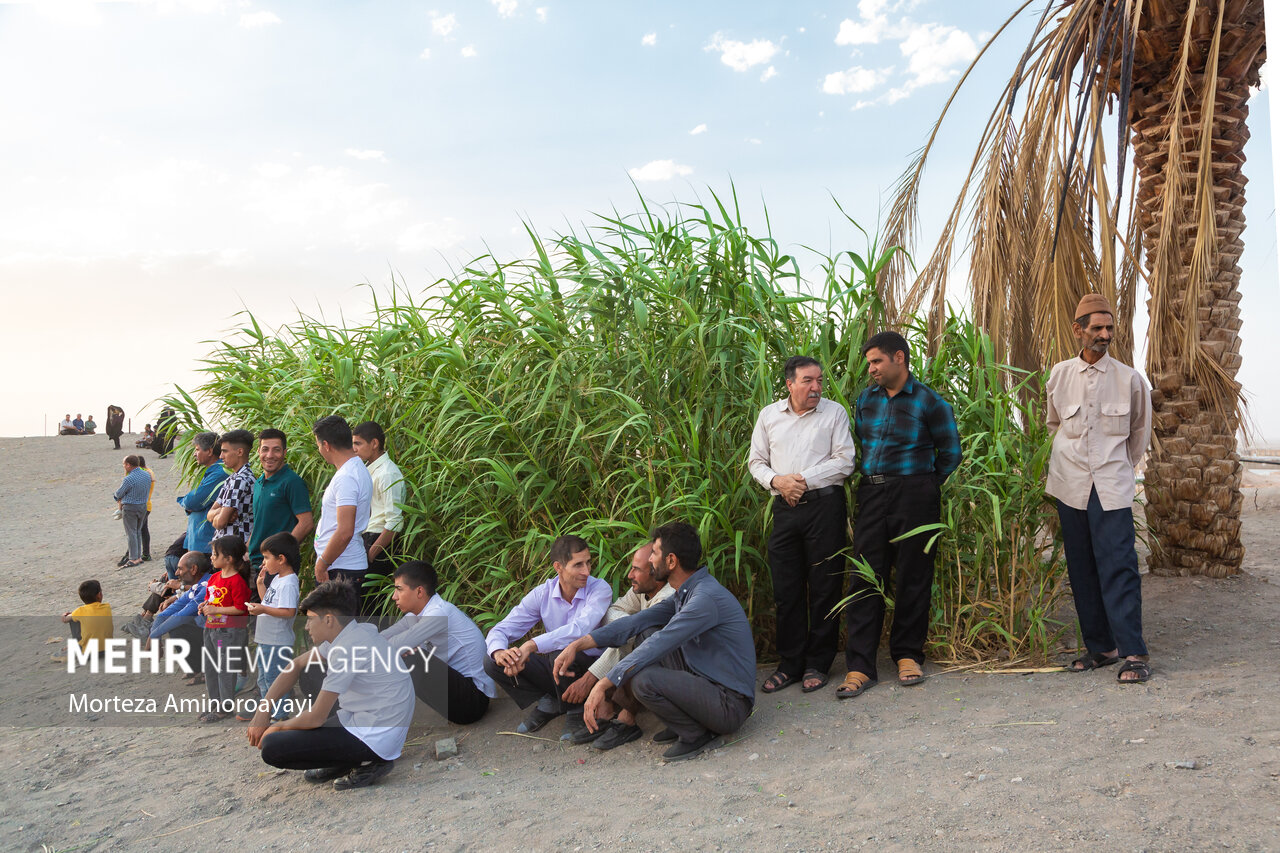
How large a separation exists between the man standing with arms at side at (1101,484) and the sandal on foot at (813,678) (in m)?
1.14

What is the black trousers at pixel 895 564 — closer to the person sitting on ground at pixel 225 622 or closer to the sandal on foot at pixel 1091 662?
the sandal on foot at pixel 1091 662

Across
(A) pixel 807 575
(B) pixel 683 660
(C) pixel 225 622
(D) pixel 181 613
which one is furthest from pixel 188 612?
(A) pixel 807 575

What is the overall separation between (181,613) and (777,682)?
3415 mm

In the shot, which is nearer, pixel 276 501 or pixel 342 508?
pixel 342 508

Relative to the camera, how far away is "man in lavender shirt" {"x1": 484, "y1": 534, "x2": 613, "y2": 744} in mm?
3779

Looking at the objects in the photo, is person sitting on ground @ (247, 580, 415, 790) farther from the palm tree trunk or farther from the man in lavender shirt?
the palm tree trunk

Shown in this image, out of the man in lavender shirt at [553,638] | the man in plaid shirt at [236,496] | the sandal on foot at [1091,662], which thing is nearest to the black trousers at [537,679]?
the man in lavender shirt at [553,638]

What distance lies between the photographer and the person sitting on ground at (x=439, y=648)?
392 centimetres

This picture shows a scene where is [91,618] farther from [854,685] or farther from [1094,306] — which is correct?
[1094,306]

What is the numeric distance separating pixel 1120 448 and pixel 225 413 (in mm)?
6167

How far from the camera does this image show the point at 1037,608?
4.27 metres

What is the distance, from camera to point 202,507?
5441 millimetres

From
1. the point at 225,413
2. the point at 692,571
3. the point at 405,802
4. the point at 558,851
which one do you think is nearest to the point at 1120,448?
the point at 692,571

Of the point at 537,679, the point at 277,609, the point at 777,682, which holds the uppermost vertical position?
the point at 277,609
